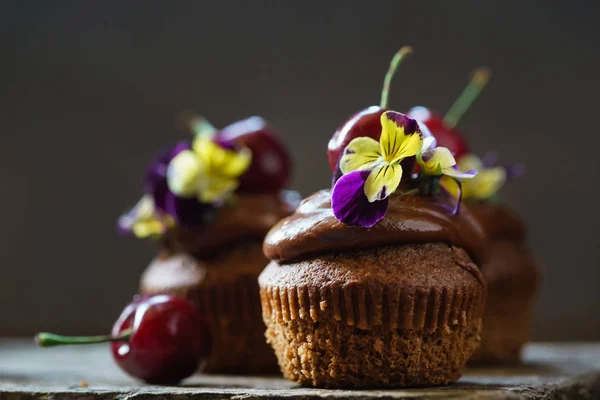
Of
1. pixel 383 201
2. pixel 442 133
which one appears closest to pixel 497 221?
pixel 442 133

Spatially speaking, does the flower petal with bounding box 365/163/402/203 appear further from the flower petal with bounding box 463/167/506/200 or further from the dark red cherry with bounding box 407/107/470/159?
the flower petal with bounding box 463/167/506/200

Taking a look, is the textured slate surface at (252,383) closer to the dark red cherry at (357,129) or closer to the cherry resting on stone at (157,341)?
the cherry resting on stone at (157,341)

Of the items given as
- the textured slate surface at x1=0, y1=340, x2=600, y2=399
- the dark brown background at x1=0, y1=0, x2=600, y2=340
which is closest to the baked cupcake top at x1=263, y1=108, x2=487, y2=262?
the textured slate surface at x1=0, y1=340, x2=600, y2=399

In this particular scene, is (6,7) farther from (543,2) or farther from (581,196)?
(581,196)

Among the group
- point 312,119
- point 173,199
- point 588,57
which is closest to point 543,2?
point 588,57

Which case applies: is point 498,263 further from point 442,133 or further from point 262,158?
point 262,158

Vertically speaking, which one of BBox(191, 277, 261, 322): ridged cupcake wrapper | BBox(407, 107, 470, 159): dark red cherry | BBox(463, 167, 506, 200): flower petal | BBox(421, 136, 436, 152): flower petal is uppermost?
BBox(407, 107, 470, 159): dark red cherry

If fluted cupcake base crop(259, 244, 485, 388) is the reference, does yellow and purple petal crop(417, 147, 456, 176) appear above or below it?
above
